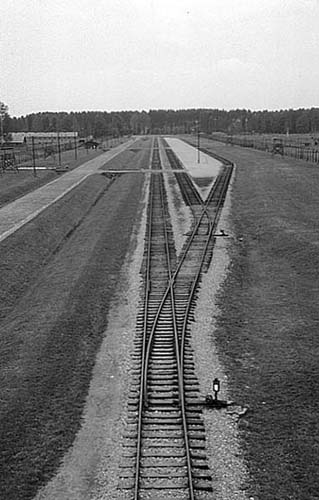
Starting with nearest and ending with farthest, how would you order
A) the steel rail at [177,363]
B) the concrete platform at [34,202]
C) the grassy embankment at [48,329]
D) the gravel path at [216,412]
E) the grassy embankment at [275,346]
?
1. the gravel path at [216,412]
2. the steel rail at [177,363]
3. the grassy embankment at [275,346]
4. the grassy embankment at [48,329]
5. the concrete platform at [34,202]

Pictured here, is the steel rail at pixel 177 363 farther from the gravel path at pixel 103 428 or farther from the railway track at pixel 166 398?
the gravel path at pixel 103 428

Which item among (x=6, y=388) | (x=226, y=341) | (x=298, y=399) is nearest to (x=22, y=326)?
(x=6, y=388)

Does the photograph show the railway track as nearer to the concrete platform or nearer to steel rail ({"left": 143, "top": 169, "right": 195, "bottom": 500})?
steel rail ({"left": 143, "top": 169, "right": 195, "bottom": 500})

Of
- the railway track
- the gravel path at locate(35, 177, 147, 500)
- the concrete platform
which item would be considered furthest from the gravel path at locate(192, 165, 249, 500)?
the concrete platform

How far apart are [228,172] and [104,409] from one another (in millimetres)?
56496

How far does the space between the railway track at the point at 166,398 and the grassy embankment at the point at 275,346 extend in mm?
976

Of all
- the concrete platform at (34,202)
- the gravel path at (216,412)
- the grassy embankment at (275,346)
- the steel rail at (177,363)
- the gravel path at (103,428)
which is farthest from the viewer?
the concrete platform at (34,202)

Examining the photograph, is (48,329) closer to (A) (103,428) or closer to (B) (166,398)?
(B) (166,398)

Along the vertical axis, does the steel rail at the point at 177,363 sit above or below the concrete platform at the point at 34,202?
below

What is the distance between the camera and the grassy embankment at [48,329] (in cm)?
1259

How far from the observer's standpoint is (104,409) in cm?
1415

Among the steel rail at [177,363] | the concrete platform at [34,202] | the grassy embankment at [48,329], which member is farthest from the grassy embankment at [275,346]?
the concrete platform at [34,202]

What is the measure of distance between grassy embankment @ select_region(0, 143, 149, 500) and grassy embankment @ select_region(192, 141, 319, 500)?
3679 millimetres

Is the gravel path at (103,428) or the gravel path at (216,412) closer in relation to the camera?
the gravel path at (103,428)
